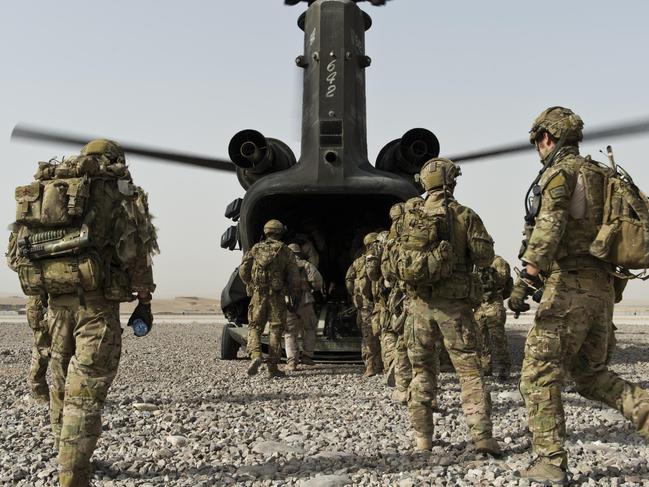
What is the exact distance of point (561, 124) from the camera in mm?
3332

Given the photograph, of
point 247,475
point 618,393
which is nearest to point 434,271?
point 618,393

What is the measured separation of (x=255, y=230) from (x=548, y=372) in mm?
5753

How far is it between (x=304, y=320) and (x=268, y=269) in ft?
3.23

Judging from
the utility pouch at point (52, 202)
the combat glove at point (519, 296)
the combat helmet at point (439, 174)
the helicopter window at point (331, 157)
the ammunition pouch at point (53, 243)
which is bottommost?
the combat glove at point (519, 296)

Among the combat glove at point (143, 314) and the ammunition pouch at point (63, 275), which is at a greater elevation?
the ammunition pouch at point (63, 275)

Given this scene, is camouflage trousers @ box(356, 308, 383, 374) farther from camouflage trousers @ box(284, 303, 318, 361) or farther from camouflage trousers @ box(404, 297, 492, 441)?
camouflage trousers @ box(404, 297, 492, 441)

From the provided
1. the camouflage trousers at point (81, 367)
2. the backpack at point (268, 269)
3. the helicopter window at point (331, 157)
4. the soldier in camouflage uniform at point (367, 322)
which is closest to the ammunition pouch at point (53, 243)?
the camouflage trousers at point (81, 367)

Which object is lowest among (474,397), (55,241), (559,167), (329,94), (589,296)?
(474,397)

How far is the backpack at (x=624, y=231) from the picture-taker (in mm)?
3068

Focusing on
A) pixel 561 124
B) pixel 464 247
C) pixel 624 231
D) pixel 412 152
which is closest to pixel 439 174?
pixel 464 247

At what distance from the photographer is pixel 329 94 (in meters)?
8.38

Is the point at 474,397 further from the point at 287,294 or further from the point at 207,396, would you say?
the point at 287,294

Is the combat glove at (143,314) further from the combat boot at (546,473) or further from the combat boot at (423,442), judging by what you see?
the combat boot at (546,473)

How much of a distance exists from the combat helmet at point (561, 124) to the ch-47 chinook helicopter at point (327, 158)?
14.2ft
